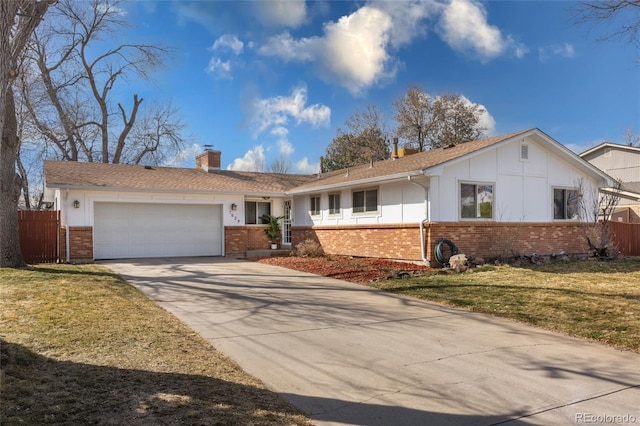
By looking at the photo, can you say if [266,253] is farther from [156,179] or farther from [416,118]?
[416,118]

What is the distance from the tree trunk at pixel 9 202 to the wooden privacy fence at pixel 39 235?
2.57 meters

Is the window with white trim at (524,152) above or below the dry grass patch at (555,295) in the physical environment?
above

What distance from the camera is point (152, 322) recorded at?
22.5 ft

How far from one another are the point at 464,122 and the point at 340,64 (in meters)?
21.9

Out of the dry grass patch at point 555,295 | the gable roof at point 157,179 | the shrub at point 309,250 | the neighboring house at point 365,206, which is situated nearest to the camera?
the dry grass patch at point 555,295

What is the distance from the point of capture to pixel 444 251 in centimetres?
1405

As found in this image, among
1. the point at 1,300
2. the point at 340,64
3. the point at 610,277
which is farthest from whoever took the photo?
the point at 340,64

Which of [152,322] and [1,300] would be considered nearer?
[152,322]

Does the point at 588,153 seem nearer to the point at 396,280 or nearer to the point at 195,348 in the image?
the point at 396,280

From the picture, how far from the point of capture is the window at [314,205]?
65.6ft

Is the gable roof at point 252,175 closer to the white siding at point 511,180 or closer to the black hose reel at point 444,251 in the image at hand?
the white siding at point 511,180

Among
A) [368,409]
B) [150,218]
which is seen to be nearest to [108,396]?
[368,409]

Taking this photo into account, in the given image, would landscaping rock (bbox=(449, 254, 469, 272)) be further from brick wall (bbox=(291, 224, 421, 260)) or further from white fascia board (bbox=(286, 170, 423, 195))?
white fascia board (bbox=(286, 170, 423, 195))

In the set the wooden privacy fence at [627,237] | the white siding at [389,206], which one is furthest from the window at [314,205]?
the wooden privacy fence at [627,237]
